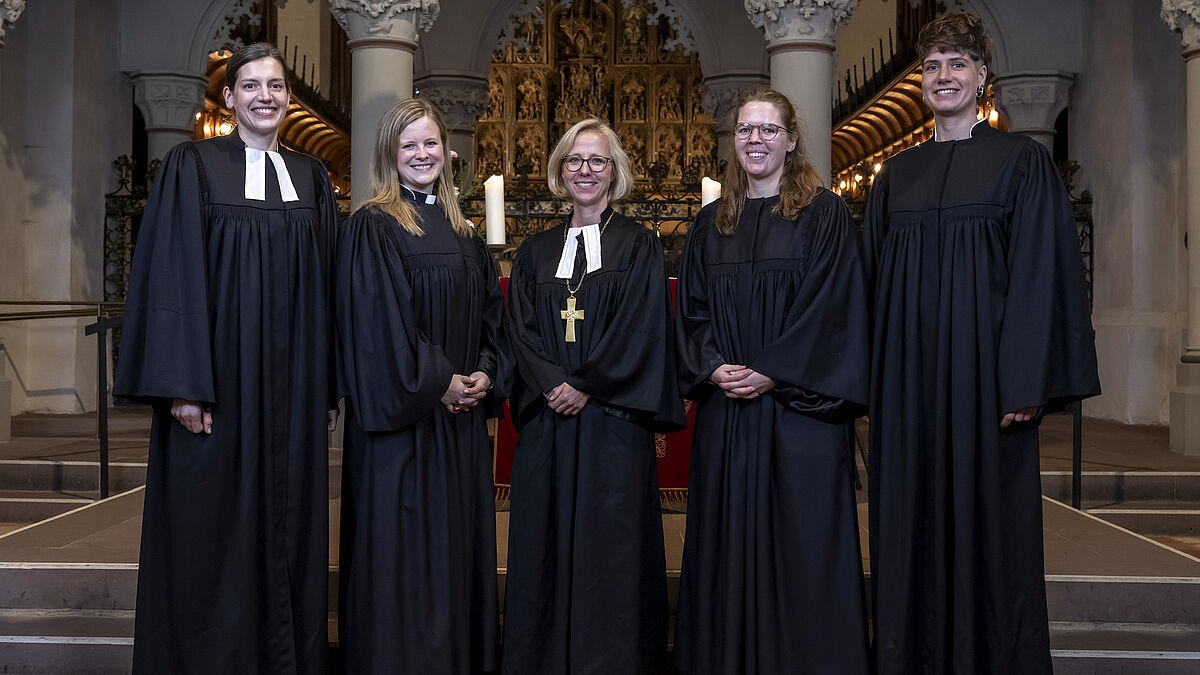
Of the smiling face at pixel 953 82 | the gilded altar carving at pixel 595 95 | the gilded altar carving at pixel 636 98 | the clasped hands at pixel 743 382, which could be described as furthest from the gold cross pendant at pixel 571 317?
the gilded altar carving at pixel 636 98

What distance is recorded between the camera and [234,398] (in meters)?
3.34

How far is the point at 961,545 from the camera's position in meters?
3.25

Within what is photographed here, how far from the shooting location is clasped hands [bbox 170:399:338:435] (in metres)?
3.27

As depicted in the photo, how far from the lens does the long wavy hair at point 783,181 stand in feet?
11.5

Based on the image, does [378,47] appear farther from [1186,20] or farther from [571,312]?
[1186,20]

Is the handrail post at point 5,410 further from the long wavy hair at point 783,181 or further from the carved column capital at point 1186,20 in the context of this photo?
the carved column capital at point 1186,20

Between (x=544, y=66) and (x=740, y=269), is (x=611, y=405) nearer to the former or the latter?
(x=740, y=269)

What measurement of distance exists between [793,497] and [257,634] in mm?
1715

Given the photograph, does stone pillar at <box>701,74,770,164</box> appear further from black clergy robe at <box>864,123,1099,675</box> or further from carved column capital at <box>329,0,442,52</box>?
black clergy robe at <box>864,123,1099,675</box>

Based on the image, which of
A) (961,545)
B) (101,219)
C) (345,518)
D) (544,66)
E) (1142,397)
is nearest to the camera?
(961,545)

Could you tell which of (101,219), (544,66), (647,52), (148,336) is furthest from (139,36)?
(148,336)

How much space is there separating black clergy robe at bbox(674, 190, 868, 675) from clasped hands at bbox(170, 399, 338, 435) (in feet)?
4.99

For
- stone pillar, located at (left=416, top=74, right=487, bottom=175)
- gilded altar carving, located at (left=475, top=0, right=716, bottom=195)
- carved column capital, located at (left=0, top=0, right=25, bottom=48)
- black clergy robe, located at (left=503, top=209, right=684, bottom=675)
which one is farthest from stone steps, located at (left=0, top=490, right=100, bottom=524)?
gilded altar carving, located at (left=475, top=0, right=716, bottom=195)

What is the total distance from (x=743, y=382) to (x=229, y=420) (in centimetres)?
160
